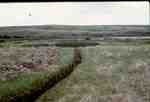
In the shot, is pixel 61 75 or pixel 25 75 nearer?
pixel 25 75

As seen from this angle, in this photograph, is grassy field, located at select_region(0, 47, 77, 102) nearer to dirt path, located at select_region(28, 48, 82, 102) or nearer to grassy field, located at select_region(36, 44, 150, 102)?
dirt path, located at select_region(28, 48, 82, 102)

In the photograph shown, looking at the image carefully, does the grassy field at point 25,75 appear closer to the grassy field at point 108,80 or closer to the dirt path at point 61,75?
the dirt path at point 61,75

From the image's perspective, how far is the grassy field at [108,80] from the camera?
11336 mm

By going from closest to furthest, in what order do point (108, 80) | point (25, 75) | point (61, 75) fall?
point (25, 75) → point (108, 80) → point (61, 75)

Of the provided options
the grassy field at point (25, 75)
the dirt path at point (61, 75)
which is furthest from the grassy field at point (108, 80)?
the grassy field at point (25, 75)

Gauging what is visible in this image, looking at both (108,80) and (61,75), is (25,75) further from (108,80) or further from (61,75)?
(108,80)

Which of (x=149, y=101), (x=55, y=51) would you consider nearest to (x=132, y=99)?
(x=149, y=101)

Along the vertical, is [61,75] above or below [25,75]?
below

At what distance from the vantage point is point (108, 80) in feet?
44.0

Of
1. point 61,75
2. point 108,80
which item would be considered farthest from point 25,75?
point 108,80

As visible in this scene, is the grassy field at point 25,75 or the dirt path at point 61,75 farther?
the dirt path at point 61,75

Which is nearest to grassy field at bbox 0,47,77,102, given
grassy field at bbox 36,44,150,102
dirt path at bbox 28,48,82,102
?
dirt path at bbox 28,48,82,102

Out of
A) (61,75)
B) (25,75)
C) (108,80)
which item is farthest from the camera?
(61,75)

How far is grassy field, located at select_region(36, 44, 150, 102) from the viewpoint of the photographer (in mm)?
11336
